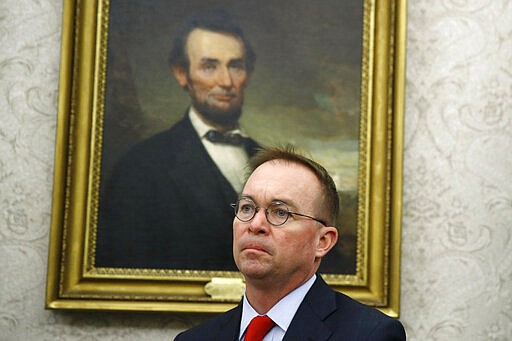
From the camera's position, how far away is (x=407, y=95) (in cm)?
332

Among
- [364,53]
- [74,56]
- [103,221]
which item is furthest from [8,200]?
[364,53]

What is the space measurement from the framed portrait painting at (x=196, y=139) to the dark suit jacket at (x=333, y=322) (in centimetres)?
104

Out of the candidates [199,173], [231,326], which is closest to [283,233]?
[231,326]

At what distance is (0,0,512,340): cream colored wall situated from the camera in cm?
312

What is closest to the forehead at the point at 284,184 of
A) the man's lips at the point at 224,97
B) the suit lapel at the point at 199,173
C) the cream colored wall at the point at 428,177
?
the suit lapel at the point at 199,173

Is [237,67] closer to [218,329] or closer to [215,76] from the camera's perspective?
[215,76]

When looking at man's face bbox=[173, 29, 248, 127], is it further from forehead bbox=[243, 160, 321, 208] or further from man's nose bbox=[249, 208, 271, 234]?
man's nose bbox=[249, 208, 271, 234]

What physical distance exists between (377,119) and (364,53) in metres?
0.32

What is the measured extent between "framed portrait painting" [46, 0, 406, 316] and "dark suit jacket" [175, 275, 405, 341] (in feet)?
3.40

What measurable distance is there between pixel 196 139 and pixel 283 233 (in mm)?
1300

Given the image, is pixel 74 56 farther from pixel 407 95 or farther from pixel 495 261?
pixel 495 261

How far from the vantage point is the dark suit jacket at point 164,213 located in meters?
3.12

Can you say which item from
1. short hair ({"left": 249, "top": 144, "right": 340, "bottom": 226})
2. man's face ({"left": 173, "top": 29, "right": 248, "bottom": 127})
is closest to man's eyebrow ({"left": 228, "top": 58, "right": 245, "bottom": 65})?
man's face ({"left": 173, "top": 29, "right": 248, "bottom": 127})

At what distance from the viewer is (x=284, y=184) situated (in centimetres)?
204
